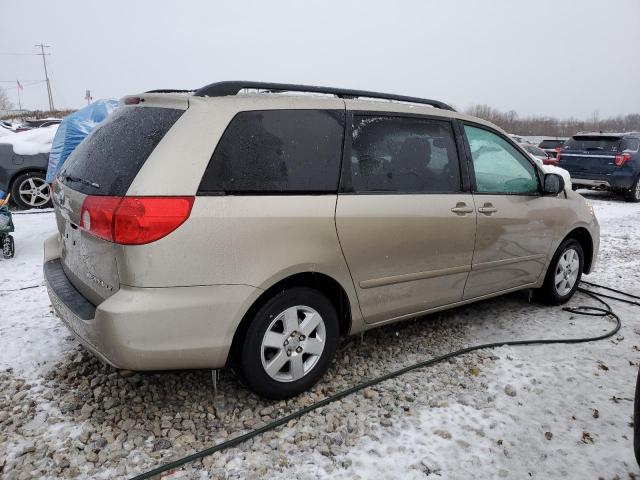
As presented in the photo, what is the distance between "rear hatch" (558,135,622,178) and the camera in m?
12.5

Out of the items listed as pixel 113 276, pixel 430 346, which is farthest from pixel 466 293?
A: pixel 113 276

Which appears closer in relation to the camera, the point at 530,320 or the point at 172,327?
the point at 172,327

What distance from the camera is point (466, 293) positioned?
12.3ft

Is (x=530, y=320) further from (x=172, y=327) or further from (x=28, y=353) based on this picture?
(x=28, y=353)

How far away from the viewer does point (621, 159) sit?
40.4 ft

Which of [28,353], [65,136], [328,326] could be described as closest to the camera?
[328,326]

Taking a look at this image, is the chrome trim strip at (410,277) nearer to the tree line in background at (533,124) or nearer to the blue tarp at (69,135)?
the blue tarp at (69,135)

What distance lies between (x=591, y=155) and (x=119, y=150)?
13188 millimetres

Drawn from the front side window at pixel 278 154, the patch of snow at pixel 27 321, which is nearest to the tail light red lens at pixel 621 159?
the front side window at pixel 278 154

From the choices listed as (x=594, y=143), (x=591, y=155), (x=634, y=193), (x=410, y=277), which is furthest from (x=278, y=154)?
(x=634, y=193)

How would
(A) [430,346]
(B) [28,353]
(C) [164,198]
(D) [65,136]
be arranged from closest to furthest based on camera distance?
(C) [164,198]
(B) [28,353]
(A) [430,346]
(D) [65,136]

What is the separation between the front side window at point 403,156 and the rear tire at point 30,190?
739 cm

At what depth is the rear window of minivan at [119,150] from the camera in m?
2.44

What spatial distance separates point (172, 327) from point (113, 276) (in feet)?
1.27
